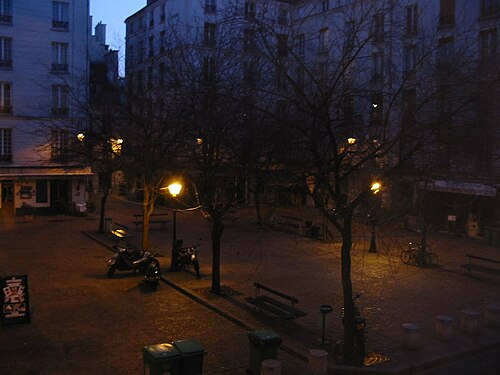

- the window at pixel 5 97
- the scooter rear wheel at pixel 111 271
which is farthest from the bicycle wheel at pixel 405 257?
the window at pixel 5 97

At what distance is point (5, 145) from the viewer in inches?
1320

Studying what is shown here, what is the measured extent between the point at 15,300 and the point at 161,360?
17.9ft

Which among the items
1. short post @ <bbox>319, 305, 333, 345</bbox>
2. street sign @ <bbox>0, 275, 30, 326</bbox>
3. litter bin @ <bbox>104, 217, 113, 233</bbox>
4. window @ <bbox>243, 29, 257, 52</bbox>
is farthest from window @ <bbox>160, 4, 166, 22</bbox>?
→ short post @ <bbox>319, 305, 333, 345</bbox>

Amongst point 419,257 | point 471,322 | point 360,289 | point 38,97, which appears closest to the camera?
point 471,322

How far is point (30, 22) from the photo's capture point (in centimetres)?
3378

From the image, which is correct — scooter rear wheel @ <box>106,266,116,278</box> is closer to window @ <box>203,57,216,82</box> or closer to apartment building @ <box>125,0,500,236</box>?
window @ <box>203,57,216,82</box>

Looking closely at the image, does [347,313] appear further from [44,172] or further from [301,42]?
[44,172]

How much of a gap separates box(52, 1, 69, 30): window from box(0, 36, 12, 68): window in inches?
123

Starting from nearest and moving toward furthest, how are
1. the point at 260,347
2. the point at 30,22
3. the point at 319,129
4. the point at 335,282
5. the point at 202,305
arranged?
the point at 260,347, the point at 319,129, the point at 202,305, the point at 335,282, the point at 30,22

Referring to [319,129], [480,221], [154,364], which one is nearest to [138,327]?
[154,364]

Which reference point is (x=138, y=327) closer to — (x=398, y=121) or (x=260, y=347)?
(x=260, y=347)

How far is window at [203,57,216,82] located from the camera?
15.5 meters

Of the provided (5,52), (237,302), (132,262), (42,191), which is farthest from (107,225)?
(5,52)

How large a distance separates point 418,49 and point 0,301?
412 inches
